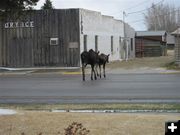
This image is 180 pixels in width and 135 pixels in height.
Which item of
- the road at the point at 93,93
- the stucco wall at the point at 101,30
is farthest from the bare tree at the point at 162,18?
the road at the point at 93,93

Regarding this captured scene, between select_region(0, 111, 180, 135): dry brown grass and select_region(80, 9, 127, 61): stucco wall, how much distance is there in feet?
81.8

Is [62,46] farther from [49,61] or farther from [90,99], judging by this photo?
[90,99]

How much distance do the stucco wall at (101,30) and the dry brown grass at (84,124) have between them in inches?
982

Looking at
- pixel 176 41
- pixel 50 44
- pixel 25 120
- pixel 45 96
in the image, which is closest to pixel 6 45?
pixel 50 44

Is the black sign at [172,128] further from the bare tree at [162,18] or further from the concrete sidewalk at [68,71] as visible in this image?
the bare tree at [162,18]

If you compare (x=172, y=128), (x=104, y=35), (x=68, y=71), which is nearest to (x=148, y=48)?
(x=104, y=35)

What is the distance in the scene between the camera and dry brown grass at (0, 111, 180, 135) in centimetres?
971

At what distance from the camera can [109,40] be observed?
151ft

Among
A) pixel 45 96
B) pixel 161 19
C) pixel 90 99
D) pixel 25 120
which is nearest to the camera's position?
pixel 25 120

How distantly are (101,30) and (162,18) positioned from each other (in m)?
80.4

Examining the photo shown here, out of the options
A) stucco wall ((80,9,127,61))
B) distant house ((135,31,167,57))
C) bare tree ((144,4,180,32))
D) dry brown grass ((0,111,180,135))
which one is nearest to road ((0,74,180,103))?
dry brown grass ((0,111,180,135))

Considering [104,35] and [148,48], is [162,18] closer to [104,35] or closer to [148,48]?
[148,48]

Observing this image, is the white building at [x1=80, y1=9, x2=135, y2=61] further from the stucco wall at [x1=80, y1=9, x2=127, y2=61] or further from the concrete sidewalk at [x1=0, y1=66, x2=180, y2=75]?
the concrete sidewalk at [x1=0, y1=66, x2=180, y2=75]

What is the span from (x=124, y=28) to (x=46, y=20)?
19.8 meters
